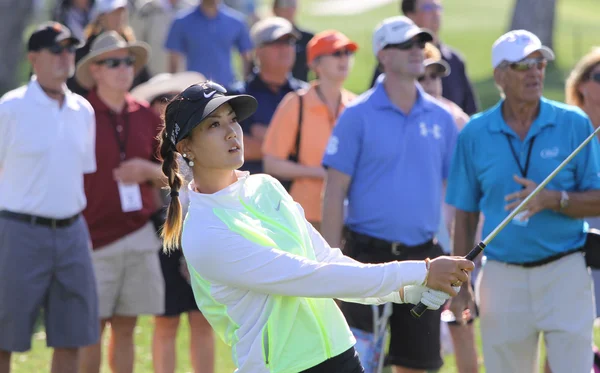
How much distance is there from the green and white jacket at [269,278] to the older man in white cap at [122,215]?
11.9 feet

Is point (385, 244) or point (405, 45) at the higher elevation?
point (405, 45)

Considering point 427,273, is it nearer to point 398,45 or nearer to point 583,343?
point 583,343

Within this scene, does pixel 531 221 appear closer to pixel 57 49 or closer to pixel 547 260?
pixel 547 260

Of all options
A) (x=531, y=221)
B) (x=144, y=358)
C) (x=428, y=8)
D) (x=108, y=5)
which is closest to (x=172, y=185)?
(x=531, y=221)

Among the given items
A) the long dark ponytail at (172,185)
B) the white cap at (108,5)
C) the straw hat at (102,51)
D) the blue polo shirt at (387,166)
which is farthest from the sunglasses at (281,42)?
the long dark ponytail at (172,185)

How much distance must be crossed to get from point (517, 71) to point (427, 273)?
Answer: 2.27m

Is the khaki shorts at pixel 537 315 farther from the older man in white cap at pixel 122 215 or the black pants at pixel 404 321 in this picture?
the older man in white cap at pixel 122 215

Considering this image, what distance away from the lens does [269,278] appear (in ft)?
15.0

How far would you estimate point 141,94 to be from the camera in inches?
376

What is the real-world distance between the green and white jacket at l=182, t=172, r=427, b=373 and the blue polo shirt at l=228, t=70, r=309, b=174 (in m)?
4.33

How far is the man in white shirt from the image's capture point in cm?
776

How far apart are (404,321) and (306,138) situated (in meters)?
1.77

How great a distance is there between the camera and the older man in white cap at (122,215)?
27.6 feet

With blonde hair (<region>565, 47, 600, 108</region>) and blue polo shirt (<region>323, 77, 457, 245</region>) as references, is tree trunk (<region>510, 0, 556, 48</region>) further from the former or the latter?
blue polo shirt (<region>323, 77, 457, 245</region>)
